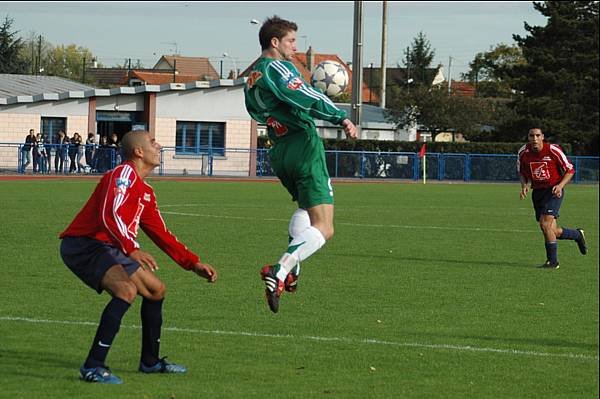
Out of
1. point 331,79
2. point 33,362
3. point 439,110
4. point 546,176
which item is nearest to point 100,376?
point 33,362

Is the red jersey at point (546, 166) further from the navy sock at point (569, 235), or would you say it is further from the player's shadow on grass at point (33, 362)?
the player's shadow on grass at point (33, 362)

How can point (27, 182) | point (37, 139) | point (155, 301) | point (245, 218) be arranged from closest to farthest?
point (155, 301) < point (245, 218) < point (27, 182) < point (37, 139)

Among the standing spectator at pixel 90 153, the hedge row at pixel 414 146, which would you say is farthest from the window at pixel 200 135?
the standing spectator at pixel 90 153

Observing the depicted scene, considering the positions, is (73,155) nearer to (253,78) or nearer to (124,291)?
(253,78)

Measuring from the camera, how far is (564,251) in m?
18.4

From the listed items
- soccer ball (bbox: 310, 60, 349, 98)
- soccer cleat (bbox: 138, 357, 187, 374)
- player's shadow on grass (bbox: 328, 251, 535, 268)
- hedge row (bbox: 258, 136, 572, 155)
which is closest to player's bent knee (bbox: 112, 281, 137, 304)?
soccer cleat (bbox: 138, 357, 187, 374)

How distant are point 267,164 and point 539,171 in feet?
118

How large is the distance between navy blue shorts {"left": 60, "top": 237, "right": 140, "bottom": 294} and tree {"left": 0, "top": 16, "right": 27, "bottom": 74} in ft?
72.9

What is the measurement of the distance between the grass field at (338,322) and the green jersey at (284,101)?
65.0 inches

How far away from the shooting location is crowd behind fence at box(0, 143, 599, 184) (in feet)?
152

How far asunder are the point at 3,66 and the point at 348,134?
4763cm

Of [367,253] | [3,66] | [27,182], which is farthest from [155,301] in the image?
[3,66]

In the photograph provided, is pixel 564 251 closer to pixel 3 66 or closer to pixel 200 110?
pixel 200 110

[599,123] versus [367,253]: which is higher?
[599,123]
